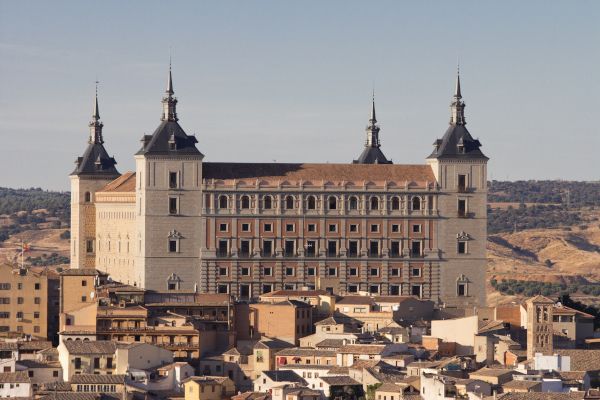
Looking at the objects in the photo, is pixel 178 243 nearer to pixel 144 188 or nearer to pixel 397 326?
pixel 144 188

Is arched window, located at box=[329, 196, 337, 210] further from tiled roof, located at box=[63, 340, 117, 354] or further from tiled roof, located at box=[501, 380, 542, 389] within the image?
tiled roof, located at box=[501, 380, 542, 389]

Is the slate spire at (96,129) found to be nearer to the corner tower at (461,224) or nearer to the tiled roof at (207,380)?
the corner tower at (461,224)

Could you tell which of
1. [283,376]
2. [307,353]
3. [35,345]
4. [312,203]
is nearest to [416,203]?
[312,203]

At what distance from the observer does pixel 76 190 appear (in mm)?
137250

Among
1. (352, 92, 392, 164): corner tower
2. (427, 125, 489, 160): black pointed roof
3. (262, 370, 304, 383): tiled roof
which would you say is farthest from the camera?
(352, 92, 392, 164): corner tower

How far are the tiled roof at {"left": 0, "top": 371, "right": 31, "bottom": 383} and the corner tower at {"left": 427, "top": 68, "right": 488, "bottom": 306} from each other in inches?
1692

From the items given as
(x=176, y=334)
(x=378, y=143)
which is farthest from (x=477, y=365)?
(x=378, y=143)

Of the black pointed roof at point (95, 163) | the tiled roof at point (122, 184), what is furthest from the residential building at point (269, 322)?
the black pointed roof at point (95, 163)

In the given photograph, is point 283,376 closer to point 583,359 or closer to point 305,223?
point 583,359

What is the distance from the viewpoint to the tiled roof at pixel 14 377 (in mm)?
87662

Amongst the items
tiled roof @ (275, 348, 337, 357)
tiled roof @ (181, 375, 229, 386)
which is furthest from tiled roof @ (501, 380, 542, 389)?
tiled roof @ (181, 375, 229, 386)

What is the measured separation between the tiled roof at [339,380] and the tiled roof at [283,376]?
2052 mm

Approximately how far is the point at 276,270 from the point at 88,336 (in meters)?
24.0

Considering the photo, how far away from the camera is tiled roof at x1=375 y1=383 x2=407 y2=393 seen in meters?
83.6
